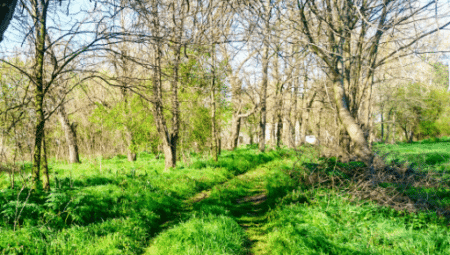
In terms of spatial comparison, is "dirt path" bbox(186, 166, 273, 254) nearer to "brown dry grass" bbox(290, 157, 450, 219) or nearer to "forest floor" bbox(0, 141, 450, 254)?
"forest floor" bbox(0, 141, 450, 254)

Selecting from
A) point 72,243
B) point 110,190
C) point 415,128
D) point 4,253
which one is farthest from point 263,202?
point 415,128

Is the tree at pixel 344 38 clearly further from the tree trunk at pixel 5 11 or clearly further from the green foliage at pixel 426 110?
the green foliage at pixel 426 110

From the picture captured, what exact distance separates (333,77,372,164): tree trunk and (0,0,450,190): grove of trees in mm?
29

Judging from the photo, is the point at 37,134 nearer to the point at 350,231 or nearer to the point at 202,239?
the point at 202,239

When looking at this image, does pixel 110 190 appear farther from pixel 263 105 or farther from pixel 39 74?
pixel 263 105

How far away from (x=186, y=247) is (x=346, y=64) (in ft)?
25.7

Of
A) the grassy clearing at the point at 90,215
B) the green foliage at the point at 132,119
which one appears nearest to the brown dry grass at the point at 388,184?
the grassy clearing at the point at 90,215

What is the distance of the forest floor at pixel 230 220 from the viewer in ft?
12.6

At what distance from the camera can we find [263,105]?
57.5 feet

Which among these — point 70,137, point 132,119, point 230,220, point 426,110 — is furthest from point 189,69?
point 426,110

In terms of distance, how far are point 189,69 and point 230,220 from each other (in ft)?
27.9

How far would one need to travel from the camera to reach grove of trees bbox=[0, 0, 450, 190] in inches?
197

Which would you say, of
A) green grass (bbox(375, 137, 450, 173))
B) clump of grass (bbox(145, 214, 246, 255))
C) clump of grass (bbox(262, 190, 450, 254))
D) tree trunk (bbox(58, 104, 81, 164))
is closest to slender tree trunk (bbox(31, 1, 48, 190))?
clump of grass (bbox(145, 214, 246, 255))

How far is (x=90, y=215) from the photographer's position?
500 cm
